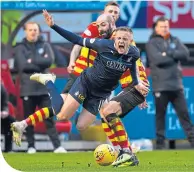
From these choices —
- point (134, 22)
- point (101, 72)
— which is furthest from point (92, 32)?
point (134, 22)

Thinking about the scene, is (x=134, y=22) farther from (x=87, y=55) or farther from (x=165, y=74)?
(x=87, y=55)

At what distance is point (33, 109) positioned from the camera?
1720 centimetres

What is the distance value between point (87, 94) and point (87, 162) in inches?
51.6

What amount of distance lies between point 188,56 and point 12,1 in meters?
3.62

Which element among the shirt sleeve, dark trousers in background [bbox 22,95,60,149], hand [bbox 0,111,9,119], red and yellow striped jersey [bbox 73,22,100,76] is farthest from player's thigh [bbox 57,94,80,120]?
hand [bbox 0,111,9,119]

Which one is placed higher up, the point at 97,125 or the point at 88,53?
the point at 88,53

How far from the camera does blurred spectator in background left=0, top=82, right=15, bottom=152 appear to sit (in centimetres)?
1700

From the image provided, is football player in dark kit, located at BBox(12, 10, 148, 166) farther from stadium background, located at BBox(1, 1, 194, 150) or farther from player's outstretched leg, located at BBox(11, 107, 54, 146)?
stadium background, located at BBox(1, 1, 194, 150)

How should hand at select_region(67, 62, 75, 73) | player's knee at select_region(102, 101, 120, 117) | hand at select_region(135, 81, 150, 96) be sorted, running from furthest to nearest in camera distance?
hand at select_region(67, 62, 75, 73) → player's knee at select_region(102, 101, 120, 117) → hand at select_region(135, 81, 150, 96)

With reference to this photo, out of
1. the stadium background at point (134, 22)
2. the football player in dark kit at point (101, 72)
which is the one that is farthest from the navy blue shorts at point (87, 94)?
the stadium background at point (134, 22)

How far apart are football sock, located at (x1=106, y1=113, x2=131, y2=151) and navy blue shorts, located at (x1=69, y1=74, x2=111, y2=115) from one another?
242 mm

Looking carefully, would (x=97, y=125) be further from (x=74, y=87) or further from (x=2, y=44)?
(x=74, y=87)

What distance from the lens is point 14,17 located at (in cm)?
1800

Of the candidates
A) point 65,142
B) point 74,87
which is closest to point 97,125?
point 65,142
